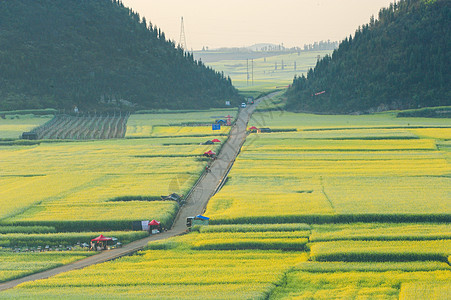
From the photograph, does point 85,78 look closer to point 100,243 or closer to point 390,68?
point 390,68

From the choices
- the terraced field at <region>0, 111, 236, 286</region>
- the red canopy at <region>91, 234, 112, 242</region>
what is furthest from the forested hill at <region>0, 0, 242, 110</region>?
the red canopy at <region>91, 234, 112, 242</region>

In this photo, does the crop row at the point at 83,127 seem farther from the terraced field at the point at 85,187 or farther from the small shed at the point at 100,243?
the small shed at the point at 100,243

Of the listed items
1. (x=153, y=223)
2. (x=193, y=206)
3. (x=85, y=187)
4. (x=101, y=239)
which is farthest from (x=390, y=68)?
(x=101, y=239)

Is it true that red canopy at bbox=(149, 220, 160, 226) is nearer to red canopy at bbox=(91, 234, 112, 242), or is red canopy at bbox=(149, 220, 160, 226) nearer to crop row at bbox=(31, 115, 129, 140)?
red canopy at bbox=(91, 234, 112, 242)

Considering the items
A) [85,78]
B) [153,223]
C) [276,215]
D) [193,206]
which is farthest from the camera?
[85,78]

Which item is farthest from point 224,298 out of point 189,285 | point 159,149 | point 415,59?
point 415,59

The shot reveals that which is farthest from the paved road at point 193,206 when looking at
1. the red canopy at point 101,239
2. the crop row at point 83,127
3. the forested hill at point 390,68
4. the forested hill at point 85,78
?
the forested hill at point 85,78

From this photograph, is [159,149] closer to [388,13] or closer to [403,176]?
[403,176]
